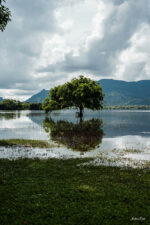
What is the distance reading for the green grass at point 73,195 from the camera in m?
8.18

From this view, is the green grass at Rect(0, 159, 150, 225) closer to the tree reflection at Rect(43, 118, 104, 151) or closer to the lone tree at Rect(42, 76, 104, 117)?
the tree reflection at Rect(43, 118, 104, 151)

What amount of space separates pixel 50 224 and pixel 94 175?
6.28 m

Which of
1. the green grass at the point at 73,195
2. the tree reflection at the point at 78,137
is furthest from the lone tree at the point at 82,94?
the green grass at the point at 73,195

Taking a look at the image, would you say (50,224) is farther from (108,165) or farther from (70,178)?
(108,165)

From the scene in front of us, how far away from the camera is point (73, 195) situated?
33.4 feet

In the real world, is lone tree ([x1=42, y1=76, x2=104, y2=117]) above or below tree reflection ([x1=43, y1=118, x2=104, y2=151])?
above

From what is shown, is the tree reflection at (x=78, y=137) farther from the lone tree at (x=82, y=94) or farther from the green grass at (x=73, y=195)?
the lone tree at (x=82, y=94)

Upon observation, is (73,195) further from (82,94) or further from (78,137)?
(82,94)

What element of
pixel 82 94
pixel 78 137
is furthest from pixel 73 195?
pixel 82 94

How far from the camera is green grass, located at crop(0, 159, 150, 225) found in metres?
8.18

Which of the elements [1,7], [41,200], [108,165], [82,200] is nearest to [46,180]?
[41,200]

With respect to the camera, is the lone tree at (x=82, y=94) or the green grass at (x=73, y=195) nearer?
the green grass at (x=73, y=195)

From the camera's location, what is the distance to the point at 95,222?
782cm

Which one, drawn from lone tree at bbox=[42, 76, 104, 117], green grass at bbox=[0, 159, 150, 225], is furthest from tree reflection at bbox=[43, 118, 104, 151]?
lone tree at bbox=[42, 76, 104, 117]
